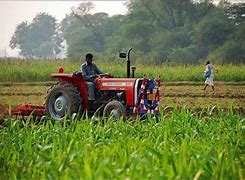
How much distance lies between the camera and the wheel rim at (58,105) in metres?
6.62

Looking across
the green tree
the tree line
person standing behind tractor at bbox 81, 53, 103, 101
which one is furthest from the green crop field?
the green tree

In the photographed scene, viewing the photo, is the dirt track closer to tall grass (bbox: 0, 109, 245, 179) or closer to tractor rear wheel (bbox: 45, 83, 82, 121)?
tractor rear wheel (bbox: 45, 83, 82, 121)

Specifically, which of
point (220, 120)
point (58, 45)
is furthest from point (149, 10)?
point (220, 120)

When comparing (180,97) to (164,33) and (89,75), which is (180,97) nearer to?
(89,75)

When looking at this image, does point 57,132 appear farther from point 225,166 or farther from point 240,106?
point 240,106

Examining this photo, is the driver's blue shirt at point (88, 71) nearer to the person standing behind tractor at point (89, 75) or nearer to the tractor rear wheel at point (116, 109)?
the person standing behind tractor at point (89, 75)

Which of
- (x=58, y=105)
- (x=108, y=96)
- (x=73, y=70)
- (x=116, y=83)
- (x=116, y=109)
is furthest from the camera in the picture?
(x=73, y=70)

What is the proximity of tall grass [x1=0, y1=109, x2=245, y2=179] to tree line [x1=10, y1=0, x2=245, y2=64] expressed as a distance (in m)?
15.4

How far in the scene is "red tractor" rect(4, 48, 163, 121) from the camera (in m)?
6.35

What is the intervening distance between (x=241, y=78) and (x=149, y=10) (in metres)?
12.0

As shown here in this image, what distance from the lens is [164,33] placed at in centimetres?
2359

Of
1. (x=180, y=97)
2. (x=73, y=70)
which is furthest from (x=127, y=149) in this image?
(x=73, y=70)

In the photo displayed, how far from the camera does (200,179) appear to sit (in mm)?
2924

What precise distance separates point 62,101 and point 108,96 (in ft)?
2.17
